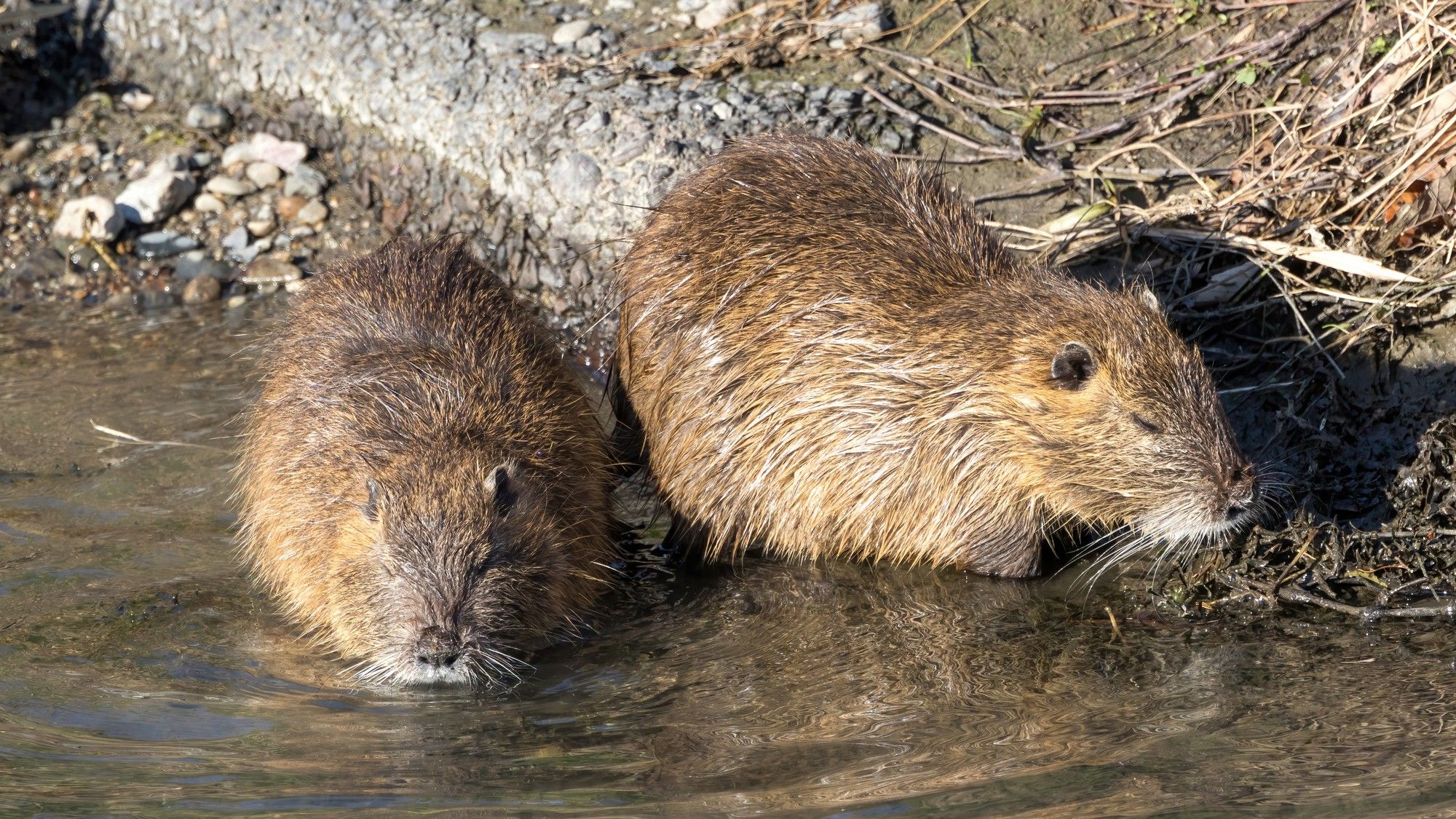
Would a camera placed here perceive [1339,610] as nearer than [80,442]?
Yes

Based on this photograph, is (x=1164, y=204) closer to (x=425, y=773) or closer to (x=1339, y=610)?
(x=1339, y=610)

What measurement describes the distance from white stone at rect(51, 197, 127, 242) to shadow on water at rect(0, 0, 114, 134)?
33.6 inches

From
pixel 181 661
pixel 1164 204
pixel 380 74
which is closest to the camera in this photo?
pixel 181 661

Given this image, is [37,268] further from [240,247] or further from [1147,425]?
[1147,425]

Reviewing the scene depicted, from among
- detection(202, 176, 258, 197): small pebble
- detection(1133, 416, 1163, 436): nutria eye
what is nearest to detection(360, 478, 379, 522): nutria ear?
detection(1133, 416, 1163, 436): nutria eye

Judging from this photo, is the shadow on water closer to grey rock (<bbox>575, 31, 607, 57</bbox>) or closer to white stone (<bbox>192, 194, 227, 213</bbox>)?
white stone (<bbox>192, 194, 227, 213</bbox>)

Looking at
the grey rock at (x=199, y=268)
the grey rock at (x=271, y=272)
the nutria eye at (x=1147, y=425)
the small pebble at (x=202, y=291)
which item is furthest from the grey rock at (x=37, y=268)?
the nutria eye at (x=1147, y=425)

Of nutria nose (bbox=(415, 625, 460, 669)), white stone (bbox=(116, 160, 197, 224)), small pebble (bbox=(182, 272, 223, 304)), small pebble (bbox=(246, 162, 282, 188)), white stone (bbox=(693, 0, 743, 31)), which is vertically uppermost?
white stone (bbox=(693, 0, 743, 31))

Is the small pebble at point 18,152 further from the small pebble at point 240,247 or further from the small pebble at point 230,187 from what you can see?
the small pebble at point 240,247

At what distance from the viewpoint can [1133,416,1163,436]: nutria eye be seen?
4324 mm

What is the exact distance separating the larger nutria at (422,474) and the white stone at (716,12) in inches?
81.5

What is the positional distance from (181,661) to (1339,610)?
320 cm

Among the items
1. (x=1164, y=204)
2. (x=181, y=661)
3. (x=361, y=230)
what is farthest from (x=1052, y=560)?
(x=361, y=230)

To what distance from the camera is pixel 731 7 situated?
6.97 metres
